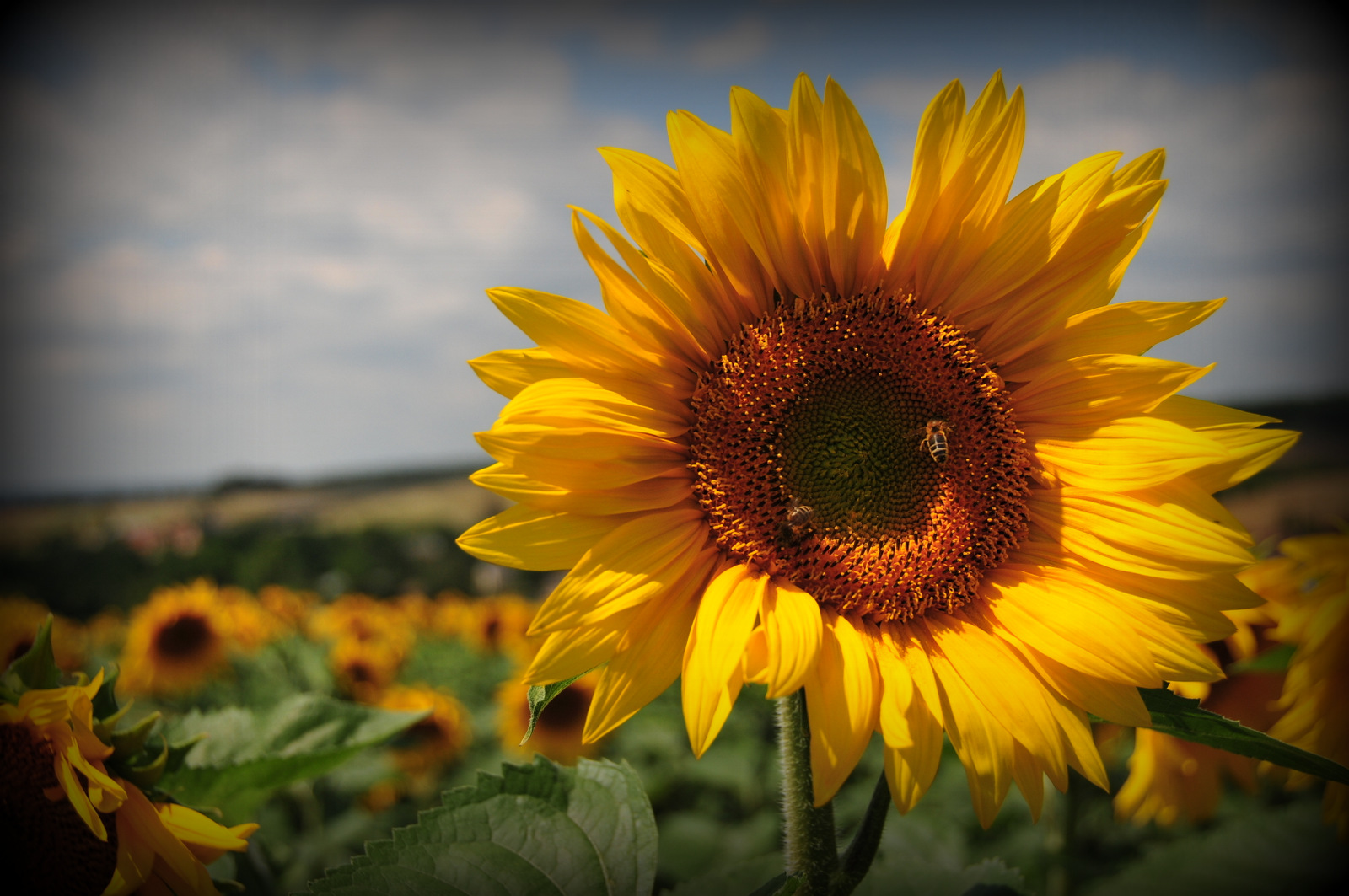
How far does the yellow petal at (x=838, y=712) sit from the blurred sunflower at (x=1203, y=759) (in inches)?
77.2

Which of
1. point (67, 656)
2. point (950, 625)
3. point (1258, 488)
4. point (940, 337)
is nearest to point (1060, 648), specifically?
point (950, 625)

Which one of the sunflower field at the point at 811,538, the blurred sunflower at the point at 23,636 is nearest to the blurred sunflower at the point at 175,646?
the blurred sunflower at the point at 23,636

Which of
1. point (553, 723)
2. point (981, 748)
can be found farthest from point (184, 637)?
point (981, 748)

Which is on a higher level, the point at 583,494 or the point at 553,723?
the point at 583,494

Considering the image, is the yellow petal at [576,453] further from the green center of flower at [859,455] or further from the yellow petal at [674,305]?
the green center of flower at [859,455]

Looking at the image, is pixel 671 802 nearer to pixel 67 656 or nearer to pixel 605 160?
pixel 67 656

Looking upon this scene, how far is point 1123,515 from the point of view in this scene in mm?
1465

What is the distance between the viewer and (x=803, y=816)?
1326mm

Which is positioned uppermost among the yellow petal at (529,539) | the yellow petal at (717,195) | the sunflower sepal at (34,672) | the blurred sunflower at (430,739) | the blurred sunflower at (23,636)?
the yellow petal at (717,195)

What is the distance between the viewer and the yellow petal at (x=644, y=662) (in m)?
1.24

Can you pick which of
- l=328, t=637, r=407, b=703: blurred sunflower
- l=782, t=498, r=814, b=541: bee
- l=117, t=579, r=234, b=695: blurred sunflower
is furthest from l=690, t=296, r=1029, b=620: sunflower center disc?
l=117, t=579, r=234, b=695: blurred sunflower

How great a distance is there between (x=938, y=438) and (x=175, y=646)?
5710mm

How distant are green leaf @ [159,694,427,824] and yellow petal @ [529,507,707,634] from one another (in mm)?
652

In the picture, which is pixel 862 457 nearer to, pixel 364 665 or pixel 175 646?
pixel 364 665
